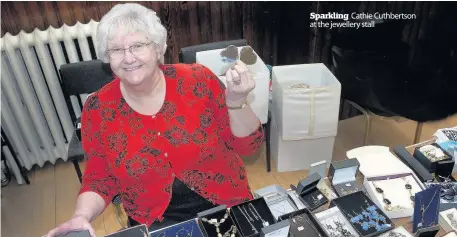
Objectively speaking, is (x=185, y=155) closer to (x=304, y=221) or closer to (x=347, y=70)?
(x=304, y=221)

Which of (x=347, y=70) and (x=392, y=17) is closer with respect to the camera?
(x=347, y=70)

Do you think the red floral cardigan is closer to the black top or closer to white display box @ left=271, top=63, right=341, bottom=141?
the black top

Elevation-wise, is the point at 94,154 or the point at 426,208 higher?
the point at 94,154

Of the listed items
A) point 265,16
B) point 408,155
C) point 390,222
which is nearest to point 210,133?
point 390,222

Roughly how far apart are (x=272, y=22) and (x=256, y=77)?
91cm

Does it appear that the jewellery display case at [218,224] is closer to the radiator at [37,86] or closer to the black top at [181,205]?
the black top at [181,205]

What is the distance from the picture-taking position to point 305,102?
2568 millimetres

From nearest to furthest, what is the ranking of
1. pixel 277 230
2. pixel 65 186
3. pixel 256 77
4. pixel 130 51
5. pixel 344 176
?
pixel 277 230, pixel 130 51, pixel 344 176, pixel 256 77, pixel 65 186

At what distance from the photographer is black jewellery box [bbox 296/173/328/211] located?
5.10 feet

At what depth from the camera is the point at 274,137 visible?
299 centimetres

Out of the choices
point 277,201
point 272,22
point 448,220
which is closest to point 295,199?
point 277,201

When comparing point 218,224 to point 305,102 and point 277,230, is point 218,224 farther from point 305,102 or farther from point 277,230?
point 305,102

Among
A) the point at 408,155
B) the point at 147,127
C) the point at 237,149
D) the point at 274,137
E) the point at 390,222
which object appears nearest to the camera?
the point at 390,222

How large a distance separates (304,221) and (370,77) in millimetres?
1617
